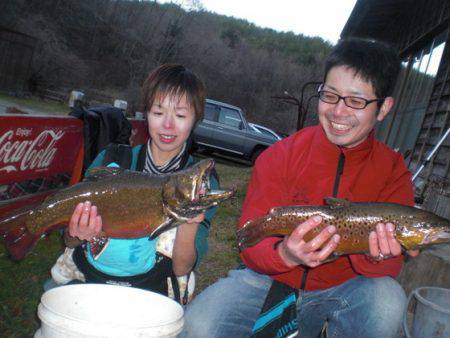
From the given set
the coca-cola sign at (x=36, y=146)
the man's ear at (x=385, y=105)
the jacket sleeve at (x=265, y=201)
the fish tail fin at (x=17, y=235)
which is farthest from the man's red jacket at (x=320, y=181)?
the coca-cola sign at (x=36, y=146)

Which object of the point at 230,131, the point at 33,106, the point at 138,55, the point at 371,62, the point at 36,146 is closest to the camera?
the point at 371,62

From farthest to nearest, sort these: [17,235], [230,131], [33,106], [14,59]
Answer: [14,59] → [33,106] → [230,131] → [17,235]

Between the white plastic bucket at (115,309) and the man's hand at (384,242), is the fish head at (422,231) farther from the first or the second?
the white plastic bucket at (115,309)

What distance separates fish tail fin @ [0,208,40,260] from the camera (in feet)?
9.41

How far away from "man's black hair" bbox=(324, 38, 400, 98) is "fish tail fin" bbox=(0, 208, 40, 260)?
224cm

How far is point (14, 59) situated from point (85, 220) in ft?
101

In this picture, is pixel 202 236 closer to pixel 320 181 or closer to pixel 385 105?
pixel 320 181

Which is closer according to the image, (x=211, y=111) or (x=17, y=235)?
(x=17, y=235)

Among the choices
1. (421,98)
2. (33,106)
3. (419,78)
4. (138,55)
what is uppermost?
(138,55)

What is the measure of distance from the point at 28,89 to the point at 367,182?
3166 cm

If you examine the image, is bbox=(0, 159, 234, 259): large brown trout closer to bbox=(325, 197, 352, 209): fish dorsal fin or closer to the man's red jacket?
the man's red jacket

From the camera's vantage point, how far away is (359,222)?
9.13 ft

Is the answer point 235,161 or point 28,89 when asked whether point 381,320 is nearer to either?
point 235,161

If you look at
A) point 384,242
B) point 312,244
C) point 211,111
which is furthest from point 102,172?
point 211,111
